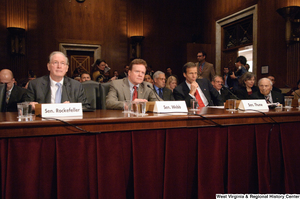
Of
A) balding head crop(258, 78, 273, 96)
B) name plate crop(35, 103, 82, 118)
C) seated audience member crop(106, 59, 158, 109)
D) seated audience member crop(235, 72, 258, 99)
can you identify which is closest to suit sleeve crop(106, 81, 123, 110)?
seated audience member crop(106, 59, 158, 109)

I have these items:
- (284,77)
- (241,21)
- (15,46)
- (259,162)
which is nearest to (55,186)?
(259,162)

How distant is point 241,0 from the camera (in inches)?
246

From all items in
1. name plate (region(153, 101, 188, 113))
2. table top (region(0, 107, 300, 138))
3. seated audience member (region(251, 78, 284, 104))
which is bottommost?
table top (region(0, 107, 300, 138))

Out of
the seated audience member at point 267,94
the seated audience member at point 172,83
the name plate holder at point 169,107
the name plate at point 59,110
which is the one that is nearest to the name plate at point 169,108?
the name plate holder at point 169,107

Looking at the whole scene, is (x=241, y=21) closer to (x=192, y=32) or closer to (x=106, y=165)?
(x=192, y=32)

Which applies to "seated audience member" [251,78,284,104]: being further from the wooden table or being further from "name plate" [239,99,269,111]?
the wooden table

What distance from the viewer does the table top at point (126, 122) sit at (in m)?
1.25

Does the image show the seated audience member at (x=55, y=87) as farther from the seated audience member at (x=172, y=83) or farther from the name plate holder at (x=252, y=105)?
the seated audience member at (x=172, y=83)

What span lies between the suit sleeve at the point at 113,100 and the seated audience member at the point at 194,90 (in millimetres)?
810

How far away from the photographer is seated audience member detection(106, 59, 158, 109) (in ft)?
7.78

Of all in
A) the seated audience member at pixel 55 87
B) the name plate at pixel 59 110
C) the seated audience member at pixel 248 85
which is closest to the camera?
the name plate at pixel 59 110

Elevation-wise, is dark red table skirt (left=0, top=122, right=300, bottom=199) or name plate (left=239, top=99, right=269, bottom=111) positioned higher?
name plate (left=239, top=99, right=269, bottom=111)

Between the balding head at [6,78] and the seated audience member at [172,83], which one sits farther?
the seated audience member at [172,83]

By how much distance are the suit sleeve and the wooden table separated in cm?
66
